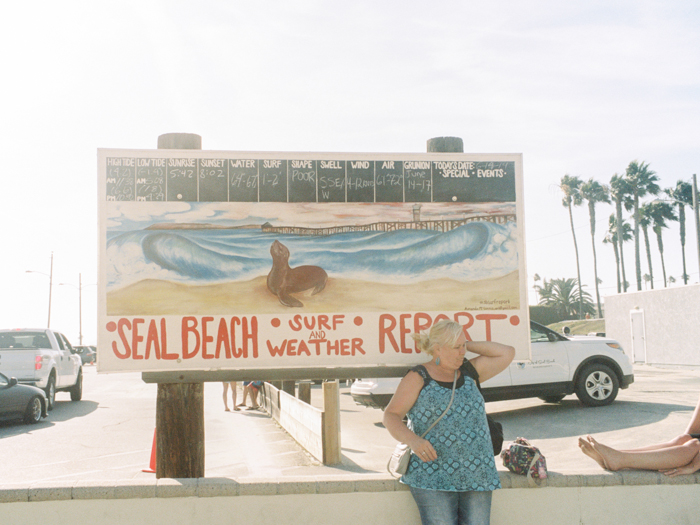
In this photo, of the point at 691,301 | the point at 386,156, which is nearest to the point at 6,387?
the point at 386,156

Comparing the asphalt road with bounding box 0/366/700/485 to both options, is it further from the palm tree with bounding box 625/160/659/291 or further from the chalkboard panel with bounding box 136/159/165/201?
the palm tree with bounding box 625/160/659/291

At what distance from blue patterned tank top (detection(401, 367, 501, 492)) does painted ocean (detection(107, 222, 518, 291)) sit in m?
1.04

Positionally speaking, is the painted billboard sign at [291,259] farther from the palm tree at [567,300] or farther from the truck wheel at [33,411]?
the palm tree at [567,300]

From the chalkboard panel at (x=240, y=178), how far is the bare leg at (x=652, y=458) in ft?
9.50

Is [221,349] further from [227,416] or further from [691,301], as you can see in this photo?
[691,301]

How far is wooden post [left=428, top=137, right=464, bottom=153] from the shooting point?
4809 millimetres

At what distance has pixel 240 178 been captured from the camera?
15.0ft

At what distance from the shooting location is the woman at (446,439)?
372 cm

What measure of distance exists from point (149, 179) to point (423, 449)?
101 inches

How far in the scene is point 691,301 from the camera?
84.2 feet

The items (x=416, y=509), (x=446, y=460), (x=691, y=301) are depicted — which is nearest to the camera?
(x=446, y=460)

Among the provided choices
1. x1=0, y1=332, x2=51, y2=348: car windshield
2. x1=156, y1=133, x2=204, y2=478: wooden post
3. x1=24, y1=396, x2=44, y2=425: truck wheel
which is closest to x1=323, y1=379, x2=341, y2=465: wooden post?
x1=156, y1=133, x2=204, y2=478: wooden post

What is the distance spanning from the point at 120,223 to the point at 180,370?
A: 110 cm

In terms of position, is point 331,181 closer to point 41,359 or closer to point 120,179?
point 120,179
